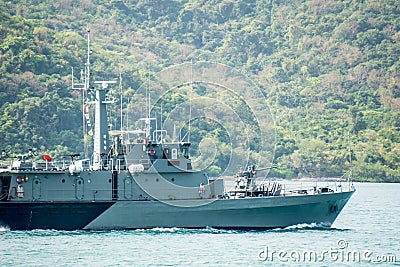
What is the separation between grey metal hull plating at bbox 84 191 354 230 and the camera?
47.5 meters

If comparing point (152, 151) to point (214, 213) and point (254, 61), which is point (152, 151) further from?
point (254, 61)

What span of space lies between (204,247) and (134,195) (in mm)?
6203

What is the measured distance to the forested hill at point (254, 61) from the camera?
10075cm

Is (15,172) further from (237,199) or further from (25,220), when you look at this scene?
(237,199)

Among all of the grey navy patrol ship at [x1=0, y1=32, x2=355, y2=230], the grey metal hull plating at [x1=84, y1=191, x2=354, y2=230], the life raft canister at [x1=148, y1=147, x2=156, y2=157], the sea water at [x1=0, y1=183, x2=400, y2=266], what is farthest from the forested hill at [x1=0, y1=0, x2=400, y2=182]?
the sea water at [x1=0, y1=183, x2=400, y2=266]

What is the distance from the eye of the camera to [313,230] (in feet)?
163

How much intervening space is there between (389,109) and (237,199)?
83.4 meters

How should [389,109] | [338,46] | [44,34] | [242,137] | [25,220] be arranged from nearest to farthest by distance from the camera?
[25,220] → [242,137] → [44,34] → [389,109] → [338,46]

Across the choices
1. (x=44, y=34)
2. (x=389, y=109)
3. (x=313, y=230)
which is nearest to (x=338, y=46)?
(x=389, y=109)

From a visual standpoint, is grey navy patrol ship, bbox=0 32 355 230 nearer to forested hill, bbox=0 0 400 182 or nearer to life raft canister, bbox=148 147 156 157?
life raft canister, bbox=148 147 156 157

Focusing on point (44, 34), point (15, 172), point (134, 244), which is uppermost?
point (44, 34)

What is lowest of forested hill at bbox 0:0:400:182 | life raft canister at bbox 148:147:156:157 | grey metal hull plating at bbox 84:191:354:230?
grey metal hull plating at bbox 84:191:354:230

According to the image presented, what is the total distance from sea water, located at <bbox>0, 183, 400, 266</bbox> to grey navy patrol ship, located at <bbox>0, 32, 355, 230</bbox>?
61 cm

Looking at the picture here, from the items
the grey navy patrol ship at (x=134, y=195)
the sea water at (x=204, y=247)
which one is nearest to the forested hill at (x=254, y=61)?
the grey navy patrol ship at (x=134, y=195)
